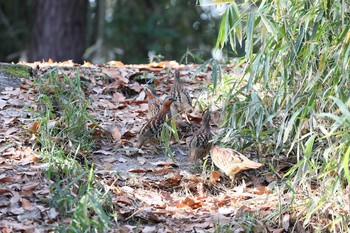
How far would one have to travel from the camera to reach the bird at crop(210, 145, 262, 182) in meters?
6.76

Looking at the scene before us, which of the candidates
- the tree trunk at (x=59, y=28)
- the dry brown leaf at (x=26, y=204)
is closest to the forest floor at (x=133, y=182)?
the dry brown leaf at (x=26, y=204)

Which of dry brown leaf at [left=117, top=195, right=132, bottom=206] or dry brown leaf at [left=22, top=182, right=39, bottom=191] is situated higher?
dry brown leaf at [left=22, top=182, right=39, bottom=191]

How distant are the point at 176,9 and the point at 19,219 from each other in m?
12.6

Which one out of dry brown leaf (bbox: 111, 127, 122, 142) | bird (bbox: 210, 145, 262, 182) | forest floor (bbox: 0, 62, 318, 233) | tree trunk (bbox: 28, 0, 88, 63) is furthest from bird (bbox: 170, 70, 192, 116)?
tree trunk (bbox: 28, 0, 88, 63)

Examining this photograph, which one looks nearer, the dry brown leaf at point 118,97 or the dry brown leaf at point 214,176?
the dry brown leaf at point 214,176

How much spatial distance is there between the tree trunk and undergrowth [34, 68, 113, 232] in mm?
6349

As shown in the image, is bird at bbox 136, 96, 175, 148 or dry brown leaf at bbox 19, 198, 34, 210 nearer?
dry brown leaf at bbox 19, 198, 34, 210

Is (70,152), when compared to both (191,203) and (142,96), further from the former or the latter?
(142,96)

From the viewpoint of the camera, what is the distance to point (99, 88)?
8.77m

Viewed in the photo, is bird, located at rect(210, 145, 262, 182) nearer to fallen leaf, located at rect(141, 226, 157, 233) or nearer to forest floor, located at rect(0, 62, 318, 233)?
forest floor, located at rect(0, 62, 318, 233)

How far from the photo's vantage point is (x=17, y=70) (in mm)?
8773

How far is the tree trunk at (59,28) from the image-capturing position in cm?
1475

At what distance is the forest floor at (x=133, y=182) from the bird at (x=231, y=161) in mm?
154

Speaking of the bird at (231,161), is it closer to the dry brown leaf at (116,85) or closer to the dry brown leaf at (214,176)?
the dry brown leaf at (214,176)
